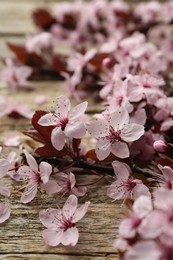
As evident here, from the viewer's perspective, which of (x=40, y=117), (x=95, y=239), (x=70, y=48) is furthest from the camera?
(x=70, y=48)

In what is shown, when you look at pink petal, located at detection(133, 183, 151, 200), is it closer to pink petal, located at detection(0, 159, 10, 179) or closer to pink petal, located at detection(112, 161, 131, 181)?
pink petal, located at detection(112, 161, 131, 181)

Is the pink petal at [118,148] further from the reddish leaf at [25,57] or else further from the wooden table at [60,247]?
the reddish leaf at [25,57]

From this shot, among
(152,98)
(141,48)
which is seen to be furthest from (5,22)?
(152,98)

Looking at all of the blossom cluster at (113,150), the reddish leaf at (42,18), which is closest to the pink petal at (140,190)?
the blossom cluster at (113,150)

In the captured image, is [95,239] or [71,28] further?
[71,28]

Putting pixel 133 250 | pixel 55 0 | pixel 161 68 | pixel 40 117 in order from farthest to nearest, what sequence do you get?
1. pixel 55 0
2. pixel 161 68
3. pixel 40 117
4. pixel 133 250

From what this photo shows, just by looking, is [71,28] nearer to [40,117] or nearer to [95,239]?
[40,117]

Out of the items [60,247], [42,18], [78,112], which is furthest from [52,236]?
[42,18]

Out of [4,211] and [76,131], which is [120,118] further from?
[4,211]
